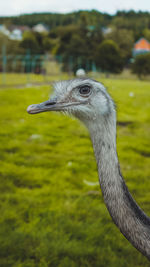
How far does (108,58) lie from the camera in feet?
68.9

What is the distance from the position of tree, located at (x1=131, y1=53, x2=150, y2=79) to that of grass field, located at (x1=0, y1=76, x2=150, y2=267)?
67.9 feet

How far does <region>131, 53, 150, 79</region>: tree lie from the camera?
2476 cm

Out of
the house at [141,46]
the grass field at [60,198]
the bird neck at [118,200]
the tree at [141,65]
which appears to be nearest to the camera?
the bird neck at [118,200]

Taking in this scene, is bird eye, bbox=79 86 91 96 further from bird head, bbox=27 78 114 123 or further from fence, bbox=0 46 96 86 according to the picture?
fence, bbox=0 46 96 86

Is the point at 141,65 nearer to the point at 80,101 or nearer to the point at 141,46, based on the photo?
the point at 141,46

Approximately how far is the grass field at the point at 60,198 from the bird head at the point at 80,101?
0.64ft

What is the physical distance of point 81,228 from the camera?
238cm

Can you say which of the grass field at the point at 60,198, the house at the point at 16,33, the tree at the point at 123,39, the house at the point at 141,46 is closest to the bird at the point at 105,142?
the grass field at the point at 60,198

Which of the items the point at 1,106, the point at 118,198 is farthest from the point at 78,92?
the point at 1,106

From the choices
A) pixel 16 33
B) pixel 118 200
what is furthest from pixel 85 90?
pixel 16 33

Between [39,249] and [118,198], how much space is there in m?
1.03

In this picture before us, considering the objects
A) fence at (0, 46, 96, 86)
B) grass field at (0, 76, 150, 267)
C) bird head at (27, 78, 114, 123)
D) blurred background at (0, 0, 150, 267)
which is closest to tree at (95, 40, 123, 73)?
fence at (0, 46, 96, 86)

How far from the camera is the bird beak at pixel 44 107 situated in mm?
1412

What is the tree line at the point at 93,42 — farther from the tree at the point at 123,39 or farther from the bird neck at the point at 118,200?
the bird neck at the point at 118,200
